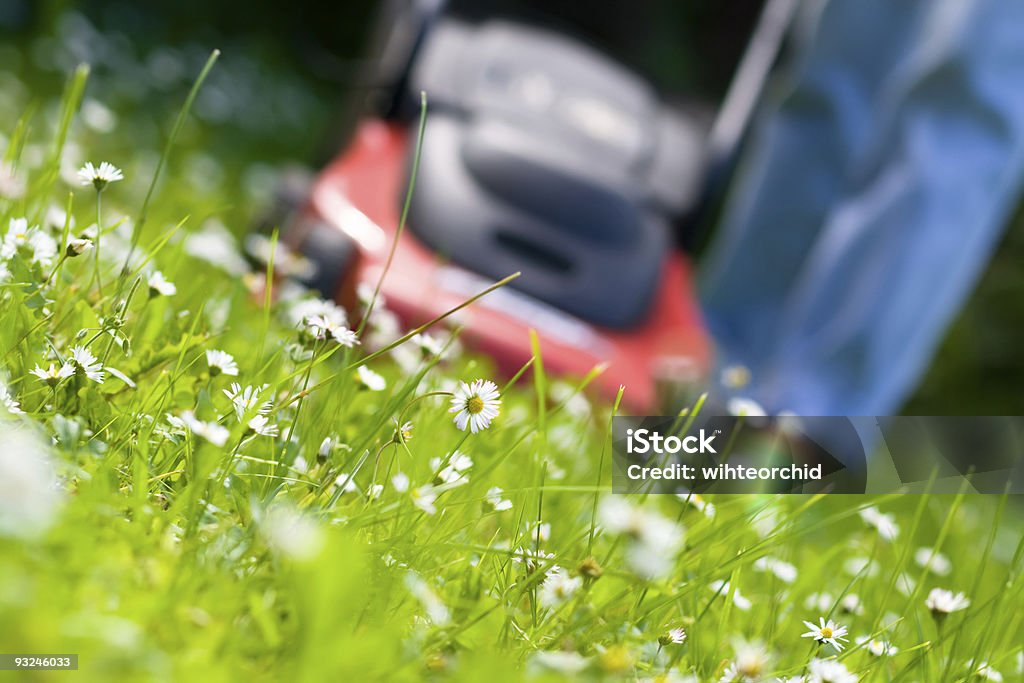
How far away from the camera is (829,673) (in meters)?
0.77

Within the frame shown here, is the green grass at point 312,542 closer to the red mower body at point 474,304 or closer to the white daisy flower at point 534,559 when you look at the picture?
the white daisy flower at point 534,559

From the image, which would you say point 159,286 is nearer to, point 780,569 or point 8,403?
point 8,403

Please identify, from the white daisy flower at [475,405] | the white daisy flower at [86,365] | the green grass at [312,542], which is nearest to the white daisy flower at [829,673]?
the green grass at [312,542]

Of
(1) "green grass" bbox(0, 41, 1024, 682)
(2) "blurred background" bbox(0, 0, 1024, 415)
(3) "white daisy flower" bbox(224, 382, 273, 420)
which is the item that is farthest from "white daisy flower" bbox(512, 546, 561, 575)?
(2) "blurred background" bbox(0, 0, 1024, 415)

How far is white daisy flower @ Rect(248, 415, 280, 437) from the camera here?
2.68 feet

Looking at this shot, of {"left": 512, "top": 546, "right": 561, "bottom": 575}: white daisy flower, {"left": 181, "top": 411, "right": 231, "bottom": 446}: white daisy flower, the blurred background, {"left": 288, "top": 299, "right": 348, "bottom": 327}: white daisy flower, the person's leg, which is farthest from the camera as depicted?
the blurred background

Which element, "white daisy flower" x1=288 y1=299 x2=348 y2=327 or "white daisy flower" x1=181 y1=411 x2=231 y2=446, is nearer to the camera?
"white daisy flower" x1=181 y1=411 x2=231 y2=446

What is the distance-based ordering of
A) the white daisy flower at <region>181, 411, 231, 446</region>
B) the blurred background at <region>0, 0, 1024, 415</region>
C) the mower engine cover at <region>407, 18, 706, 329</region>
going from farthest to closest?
1. the blurred background at <region>0, 0, 1024, 415</region>
2. the mower engine cover at <region>407, 18, 706, 329</region>
3. the white daisy flower at <region>181, 411, 231, 446</region>

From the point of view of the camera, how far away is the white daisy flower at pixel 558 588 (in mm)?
785

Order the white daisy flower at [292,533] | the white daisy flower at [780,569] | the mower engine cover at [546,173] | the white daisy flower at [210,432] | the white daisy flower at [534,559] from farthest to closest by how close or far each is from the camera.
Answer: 1. the mower engine cover at [546,173]
2. the white daisy flower at [780,569]
3. the white daisy flower at [534,559]
4. the white daisy flower at [210,432]
5. the white daisy flower at [292,533]

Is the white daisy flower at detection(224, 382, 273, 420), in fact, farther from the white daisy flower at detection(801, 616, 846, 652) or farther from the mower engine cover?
the mower engine cover

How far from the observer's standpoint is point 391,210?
6.20 feet

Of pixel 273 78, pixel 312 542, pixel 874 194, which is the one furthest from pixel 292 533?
pixel 273 78

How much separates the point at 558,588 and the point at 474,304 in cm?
90
